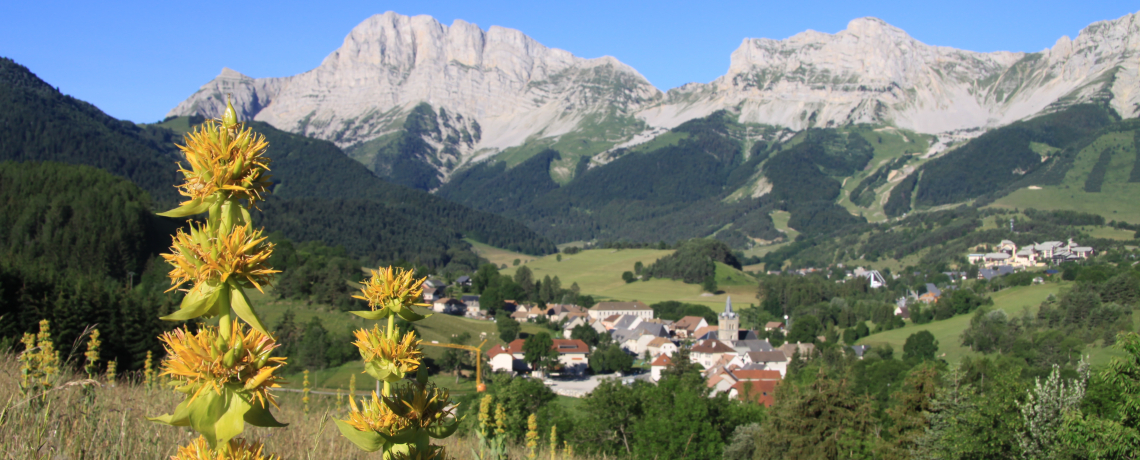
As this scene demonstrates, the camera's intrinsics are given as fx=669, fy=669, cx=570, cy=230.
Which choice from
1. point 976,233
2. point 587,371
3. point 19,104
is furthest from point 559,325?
point 19,104

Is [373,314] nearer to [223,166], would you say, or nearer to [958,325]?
[223,166]

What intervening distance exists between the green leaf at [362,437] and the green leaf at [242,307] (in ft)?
1.70

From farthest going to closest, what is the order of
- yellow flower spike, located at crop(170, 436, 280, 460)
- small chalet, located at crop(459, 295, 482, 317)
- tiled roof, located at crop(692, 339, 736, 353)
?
1. small chalet, located at crop(459, 295, 482, 317)
2. tiled roof, located at crop(692, 339, 736, 353)
3. yellow flower spike, located at crop(170, 436, 280, 460)

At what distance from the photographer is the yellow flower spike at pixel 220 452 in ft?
5.56

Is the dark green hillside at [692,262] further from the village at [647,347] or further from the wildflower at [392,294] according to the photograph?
the wildflower at [392,294]

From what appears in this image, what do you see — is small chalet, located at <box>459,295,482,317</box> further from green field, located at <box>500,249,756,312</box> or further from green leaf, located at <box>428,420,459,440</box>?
green leaf, located at <box>428,420,459,440</box>

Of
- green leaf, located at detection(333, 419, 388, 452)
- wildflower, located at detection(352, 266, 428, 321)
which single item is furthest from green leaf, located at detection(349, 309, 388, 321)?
green leaf, located at detection(333, 419, 388, 452)

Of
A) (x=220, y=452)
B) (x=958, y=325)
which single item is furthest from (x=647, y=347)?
(x=220, y=452)

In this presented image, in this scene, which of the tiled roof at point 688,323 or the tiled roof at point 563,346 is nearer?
the tiled roof at point 563,346

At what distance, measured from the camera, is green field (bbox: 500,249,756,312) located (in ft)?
405

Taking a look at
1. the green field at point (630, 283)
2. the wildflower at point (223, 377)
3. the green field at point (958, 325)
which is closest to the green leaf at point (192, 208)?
the wildflower at point (223, 377)

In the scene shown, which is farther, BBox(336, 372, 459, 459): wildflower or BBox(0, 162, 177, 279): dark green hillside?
BBox(0, 162, 177, 279): dark green hillside

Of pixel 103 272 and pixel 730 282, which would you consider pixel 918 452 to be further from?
pixel 730 282

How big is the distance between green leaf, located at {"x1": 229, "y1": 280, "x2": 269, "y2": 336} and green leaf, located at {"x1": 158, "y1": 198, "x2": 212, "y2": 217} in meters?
0.20
